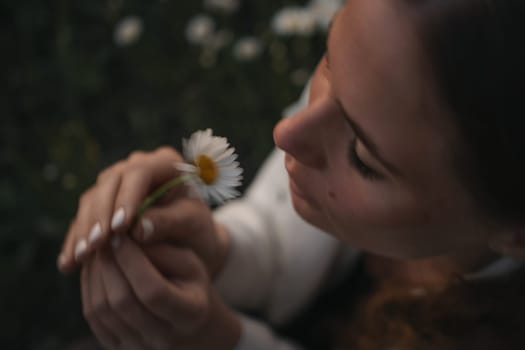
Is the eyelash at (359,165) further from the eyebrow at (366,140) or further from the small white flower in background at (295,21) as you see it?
the small white flower in background at (295,21)

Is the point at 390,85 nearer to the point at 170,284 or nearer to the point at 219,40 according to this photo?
the point at 170,284

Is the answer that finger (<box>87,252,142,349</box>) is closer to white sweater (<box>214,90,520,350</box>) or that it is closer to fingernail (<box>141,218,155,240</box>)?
fingernail (<box>141,218,155,240</box>)

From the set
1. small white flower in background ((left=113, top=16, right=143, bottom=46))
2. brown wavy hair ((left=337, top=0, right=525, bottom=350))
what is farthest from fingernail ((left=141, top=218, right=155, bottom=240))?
small white flower in background ((left=113, top=16, right=143, bottom=46))

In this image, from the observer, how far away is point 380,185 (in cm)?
Answer: 40

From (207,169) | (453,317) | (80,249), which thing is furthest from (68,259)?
(453,317)

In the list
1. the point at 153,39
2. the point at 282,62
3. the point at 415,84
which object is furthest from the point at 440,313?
the point at 153,39

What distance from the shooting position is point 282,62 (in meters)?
1.09

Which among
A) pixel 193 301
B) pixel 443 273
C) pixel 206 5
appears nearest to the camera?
pixel 193 301

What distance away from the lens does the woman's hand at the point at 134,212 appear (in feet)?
1.54

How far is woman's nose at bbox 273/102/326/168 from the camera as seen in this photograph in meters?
0.40

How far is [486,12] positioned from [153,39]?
946mm

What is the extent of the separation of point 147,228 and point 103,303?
76 millimetres

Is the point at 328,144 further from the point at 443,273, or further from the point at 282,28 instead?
the point at 282,28

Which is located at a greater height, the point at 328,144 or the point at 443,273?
the point at 328,144
